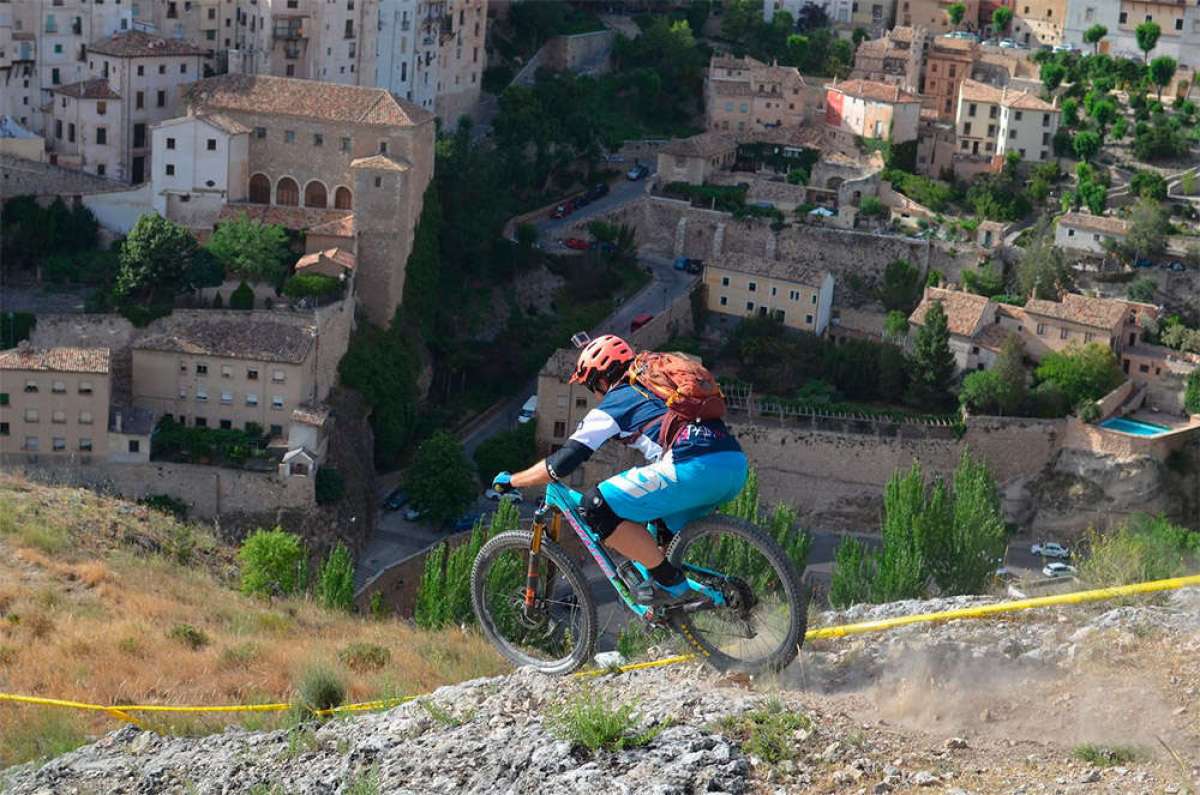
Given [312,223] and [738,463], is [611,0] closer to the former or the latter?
[312,223]

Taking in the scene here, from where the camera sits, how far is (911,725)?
10.2 meters

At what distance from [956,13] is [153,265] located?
3704cm

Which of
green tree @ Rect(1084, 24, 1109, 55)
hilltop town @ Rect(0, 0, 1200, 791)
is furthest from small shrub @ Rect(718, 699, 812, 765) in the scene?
green tree @ Rect(1084, 24, 1109, 55)

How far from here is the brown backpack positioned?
10.9 metres

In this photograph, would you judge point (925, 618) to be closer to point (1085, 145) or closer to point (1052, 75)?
point (1085, 145)

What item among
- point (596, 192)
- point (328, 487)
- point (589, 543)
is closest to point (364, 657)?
point (589, 543)

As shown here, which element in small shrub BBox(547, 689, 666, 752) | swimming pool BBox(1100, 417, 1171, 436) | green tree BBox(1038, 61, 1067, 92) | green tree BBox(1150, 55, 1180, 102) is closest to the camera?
small shrub BBox(547, 689, 666, 752)

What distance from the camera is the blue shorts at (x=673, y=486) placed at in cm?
1087

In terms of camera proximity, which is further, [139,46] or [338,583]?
[139,46]

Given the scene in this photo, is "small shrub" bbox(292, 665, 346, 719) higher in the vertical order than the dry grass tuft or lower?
higher

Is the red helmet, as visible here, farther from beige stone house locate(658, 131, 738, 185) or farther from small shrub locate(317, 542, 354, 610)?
beige stone house locate(658, 131, 738, 185)

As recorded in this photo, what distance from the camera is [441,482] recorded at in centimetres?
3619

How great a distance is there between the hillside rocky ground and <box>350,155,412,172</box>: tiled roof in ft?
92.1

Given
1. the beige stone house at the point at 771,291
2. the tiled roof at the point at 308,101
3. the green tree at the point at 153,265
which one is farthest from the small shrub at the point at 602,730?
the beige stone house at the point at 771,291
